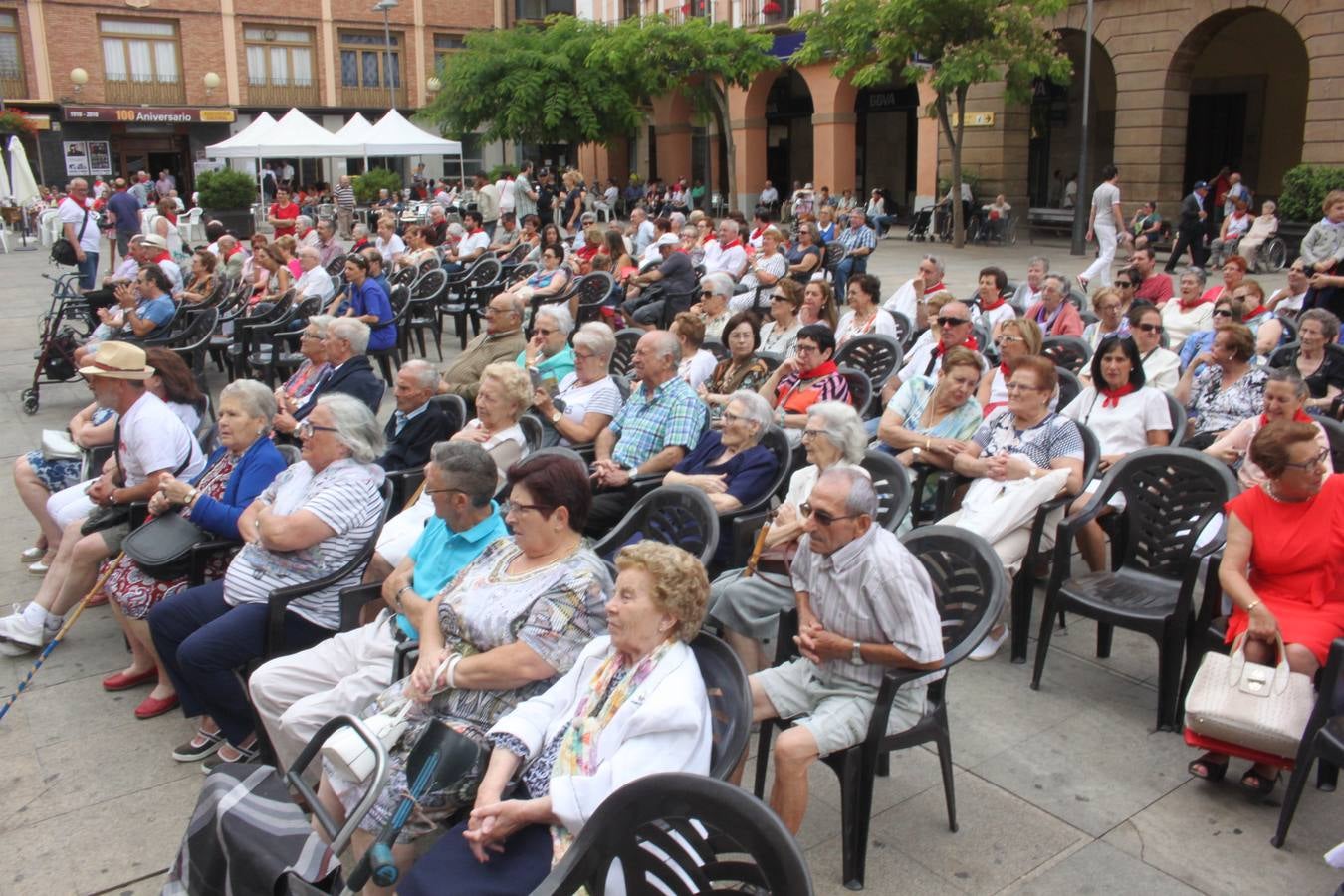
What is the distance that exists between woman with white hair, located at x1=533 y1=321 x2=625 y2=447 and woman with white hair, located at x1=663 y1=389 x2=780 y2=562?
1009 millimetres

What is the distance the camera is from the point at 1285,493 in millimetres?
3760

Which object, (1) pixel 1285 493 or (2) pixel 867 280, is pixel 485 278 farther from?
(1) pixel 1285 493

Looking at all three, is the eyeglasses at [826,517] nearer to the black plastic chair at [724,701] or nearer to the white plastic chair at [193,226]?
the black plastic chair at [724,701]

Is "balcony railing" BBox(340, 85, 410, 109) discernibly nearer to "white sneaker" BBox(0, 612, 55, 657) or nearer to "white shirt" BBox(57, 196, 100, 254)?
"white shirt" BBox(57, 196, 100, 254)

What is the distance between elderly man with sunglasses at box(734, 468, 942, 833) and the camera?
315 centimetres

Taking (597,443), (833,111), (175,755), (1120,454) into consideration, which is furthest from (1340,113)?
(175,755)

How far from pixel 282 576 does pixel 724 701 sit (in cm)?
206

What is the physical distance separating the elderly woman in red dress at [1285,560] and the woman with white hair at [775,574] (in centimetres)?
136

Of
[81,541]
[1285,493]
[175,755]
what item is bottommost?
[175,755]

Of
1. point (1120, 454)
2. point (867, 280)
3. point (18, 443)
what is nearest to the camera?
point (1120, 454)

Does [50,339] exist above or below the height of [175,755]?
above

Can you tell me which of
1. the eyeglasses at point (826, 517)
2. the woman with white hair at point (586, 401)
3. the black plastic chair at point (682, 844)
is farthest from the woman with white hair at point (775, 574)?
the black plastic chair at point (682, 844)

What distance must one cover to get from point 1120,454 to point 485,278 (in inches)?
Answer: 350

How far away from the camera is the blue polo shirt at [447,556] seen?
3.73m
